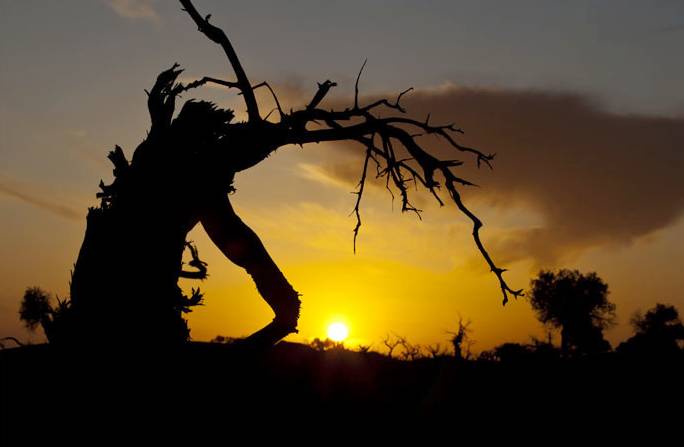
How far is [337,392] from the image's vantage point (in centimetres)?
1344

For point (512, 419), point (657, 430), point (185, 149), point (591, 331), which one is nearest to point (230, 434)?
point (185, 149)

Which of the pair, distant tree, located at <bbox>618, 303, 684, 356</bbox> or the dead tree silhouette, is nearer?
the dead tree silhouette

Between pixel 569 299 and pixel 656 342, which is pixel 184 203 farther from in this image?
pixel 569 299

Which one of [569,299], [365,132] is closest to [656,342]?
[365,132]

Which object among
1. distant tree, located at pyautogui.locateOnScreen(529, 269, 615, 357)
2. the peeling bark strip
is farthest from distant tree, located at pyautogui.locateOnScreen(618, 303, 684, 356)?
distant tree, located at pyautogui.locateOnScreen(529, 269, 615, 357)

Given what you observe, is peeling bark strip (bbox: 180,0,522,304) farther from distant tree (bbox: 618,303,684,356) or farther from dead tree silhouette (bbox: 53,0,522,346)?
distant tree (bbox: 618,303,684,356)

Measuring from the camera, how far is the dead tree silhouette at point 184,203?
920 cm

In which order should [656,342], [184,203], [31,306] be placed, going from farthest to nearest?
[31,306], [656,342], [184,203]

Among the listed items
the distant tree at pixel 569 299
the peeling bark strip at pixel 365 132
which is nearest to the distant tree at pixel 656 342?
the peeling bark strip at pixel 365 132

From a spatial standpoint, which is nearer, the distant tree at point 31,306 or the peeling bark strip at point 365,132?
Result: the peeling bark strip at point 365,132

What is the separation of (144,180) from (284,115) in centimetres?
235

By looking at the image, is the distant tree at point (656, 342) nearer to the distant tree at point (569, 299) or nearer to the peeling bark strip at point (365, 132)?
the peeling bark strip at point (365, 132)

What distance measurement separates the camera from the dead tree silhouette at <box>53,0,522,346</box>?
9203mm

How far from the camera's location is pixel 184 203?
377 inches
